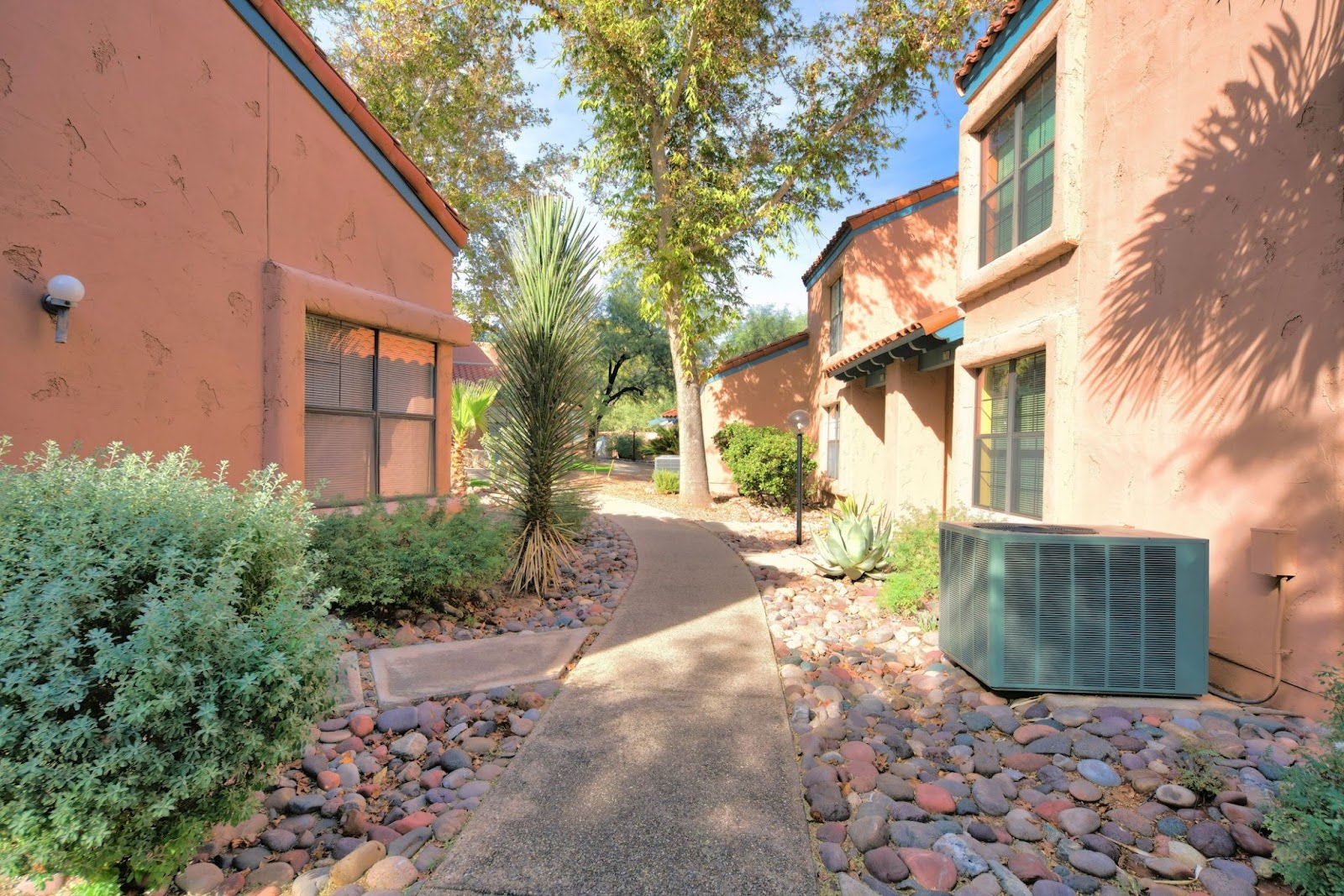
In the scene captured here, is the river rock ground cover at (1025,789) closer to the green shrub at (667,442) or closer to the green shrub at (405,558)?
the green shrub at (405,558)

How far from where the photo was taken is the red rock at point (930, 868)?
7.95ft

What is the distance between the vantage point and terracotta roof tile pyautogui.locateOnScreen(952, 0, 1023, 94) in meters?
6.84

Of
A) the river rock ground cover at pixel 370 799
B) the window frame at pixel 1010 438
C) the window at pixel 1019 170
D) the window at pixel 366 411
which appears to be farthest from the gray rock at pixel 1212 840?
the window at pixel 366 411

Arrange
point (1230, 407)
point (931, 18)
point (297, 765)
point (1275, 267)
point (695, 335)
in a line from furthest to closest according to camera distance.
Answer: point (695, 335), point (931, 18), point (1230, 407), point (1275, 267), point (297, 765)

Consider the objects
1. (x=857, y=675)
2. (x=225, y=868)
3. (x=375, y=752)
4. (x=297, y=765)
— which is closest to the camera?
(x=225, y=868)

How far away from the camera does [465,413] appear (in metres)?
14.6

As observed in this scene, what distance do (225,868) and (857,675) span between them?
3.68 metres

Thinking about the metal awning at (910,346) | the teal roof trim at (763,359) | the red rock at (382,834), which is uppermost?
the teal roof trim at (763,359)

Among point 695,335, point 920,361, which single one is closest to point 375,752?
point 920,361

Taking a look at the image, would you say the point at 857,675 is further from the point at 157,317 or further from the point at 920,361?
the point at 920,361

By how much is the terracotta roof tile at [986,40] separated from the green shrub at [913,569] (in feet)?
17.0

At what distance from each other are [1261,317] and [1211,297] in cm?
40

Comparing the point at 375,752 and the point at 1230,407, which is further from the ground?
the point at 1230,407

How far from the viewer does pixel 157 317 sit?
4.82 m
